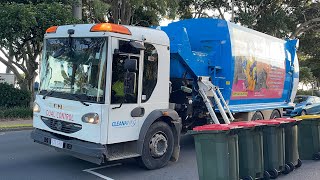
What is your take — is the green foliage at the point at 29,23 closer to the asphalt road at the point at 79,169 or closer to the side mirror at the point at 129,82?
the asphalt road at the point at 79,169

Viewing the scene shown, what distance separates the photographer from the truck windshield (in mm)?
6161

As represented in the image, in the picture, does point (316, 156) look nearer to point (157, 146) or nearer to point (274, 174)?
point (274, 174)

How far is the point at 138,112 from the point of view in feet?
21.7

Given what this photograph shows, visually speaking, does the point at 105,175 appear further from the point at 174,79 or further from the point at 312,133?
the point at 312,133

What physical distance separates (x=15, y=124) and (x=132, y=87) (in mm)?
8632

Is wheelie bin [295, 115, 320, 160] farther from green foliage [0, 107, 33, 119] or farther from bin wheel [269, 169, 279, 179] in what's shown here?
green foliage [0, 107, 33, 119]

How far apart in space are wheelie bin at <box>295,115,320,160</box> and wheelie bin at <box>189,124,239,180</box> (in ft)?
10.2

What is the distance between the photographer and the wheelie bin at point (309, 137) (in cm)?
814

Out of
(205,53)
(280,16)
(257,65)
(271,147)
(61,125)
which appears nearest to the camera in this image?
(61,125)

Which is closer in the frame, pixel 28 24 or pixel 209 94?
pixel 209 94

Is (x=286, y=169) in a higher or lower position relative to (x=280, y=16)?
lower

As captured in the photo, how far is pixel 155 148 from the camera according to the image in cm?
690

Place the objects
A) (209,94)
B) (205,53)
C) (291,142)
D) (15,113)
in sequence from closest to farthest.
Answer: (291,142), (209,94), (205,53), (15,113)

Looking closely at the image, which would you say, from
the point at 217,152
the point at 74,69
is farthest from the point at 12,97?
the point at 217,152
